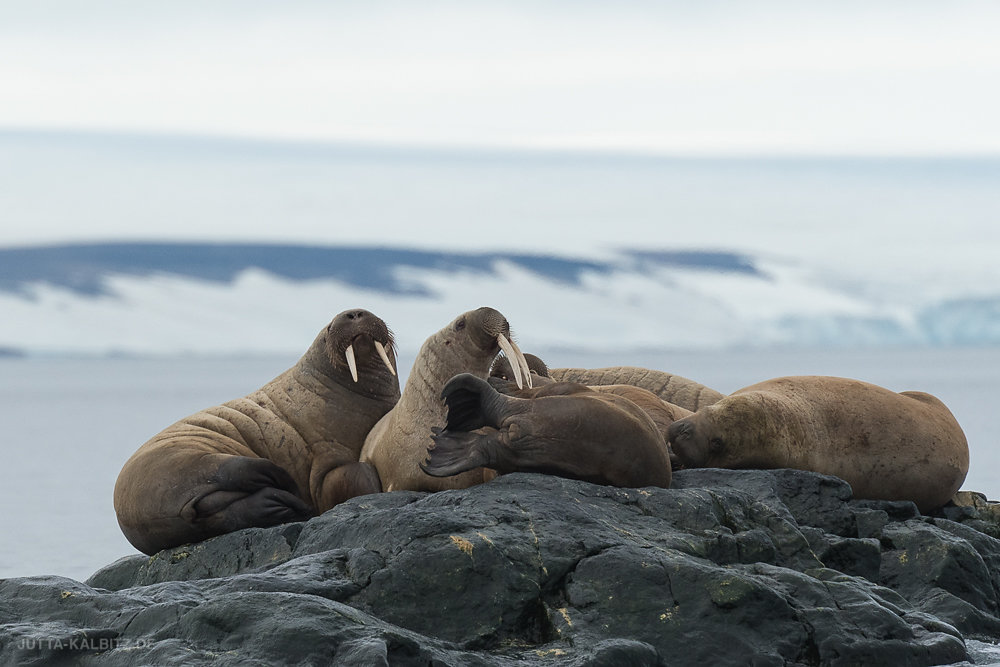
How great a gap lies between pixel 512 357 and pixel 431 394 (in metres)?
0.69

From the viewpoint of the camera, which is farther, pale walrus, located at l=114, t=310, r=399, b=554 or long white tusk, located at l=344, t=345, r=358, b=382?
long white tusk, located at l=344, t=345, r=358, b=382

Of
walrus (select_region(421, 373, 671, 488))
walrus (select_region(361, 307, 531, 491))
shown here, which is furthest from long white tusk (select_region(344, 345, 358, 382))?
walrus (select_region(421, 373, 671, 488))

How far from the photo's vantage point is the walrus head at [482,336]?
9414 millimetres

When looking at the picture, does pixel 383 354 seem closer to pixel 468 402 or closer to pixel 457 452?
pixel 468 402

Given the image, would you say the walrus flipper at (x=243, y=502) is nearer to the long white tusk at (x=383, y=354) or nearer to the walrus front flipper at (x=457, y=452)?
the walrus front flipper at (x=457, y=452)

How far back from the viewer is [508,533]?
7.07m

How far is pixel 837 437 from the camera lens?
32.3 ft

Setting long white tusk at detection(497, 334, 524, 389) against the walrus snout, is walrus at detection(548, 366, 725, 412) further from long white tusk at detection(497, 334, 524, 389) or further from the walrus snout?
long white tusk at detection(497, 334, 524, 389)

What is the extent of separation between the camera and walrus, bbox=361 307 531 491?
29.9 ft

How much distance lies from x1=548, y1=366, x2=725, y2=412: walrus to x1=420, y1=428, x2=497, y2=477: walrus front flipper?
12.6 ft

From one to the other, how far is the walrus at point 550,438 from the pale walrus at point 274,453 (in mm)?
1257

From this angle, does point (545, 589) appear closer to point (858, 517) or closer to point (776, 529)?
point (776, 529)

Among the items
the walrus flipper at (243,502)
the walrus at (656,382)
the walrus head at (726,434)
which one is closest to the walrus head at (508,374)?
the walrus at (656,382)

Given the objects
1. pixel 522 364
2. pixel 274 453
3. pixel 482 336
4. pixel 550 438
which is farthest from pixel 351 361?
pixel 550 438
